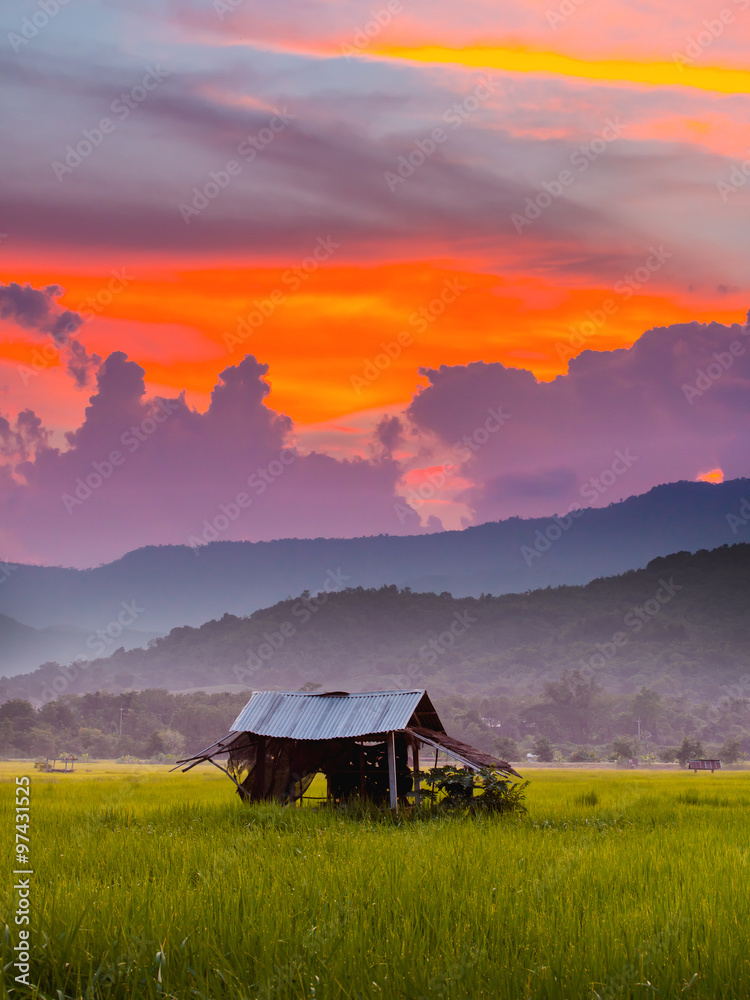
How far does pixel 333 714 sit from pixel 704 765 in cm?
6239

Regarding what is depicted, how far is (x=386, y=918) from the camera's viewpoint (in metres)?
9.02

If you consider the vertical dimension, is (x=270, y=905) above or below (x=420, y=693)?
below

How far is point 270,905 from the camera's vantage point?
9539 mm

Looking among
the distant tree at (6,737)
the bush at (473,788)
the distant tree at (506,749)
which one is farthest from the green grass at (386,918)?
the distant tree at (6,737)

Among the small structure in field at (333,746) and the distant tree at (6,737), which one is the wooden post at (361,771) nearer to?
the small structure in field at (333,746)

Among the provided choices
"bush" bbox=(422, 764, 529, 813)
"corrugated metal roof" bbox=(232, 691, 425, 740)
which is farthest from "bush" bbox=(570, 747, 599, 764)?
"bush" bbox=(422, 764, 529, 813)

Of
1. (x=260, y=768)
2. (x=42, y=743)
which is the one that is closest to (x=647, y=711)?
(x=42, y=743)

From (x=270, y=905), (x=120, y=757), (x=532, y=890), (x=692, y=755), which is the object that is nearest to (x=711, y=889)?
(x=532, y=890)

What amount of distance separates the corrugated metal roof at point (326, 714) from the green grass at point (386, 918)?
723cm

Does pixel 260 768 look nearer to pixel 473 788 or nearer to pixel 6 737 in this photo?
pixel 473 788

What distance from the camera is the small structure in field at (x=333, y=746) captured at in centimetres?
2450

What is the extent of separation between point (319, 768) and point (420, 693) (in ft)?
11.6

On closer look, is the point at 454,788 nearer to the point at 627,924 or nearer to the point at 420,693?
the point at 420,693

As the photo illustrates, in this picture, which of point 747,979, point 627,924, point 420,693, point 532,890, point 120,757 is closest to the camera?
point 747,979
